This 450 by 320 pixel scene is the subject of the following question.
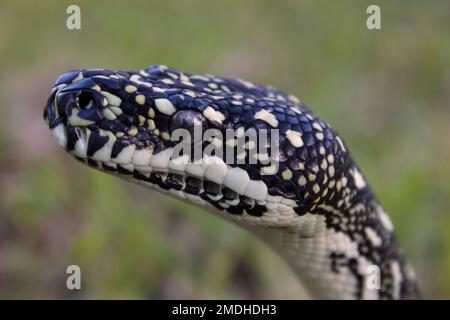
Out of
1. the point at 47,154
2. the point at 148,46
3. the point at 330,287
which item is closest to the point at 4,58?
the point at 148,46

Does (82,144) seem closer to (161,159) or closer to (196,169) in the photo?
(161,159)

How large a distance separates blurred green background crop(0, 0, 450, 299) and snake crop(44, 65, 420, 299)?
1.98m

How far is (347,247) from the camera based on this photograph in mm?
3887

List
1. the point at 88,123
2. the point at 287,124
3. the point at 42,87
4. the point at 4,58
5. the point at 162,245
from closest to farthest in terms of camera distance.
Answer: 1. the point at 88,123
2. the point at 287,124
3. the point at 162,245
4. the point at 42,87
5. the point at 4,58

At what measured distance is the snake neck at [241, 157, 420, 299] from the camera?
3639mm

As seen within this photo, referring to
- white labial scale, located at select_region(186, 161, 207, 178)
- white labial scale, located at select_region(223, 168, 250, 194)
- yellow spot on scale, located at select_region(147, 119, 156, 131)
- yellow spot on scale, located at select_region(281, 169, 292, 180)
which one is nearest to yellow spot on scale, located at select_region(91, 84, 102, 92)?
yellow spot on scale, located at select_region(147, 119, 156, 131)

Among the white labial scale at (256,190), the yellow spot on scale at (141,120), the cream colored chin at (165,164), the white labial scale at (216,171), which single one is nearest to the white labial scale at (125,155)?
the cream colored chin at (165,164)

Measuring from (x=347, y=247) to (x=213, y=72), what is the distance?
5322 millimetres

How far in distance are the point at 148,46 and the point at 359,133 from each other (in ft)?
10.7

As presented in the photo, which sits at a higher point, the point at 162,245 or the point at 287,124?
the point at 287,124

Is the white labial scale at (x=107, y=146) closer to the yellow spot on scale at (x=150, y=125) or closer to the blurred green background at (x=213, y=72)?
the yellow spot on scale at (x=150, y=125)

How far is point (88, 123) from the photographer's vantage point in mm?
3074

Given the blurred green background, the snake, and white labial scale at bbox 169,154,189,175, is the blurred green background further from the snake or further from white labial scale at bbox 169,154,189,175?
white labial scale at bbox 169,154,189,175
